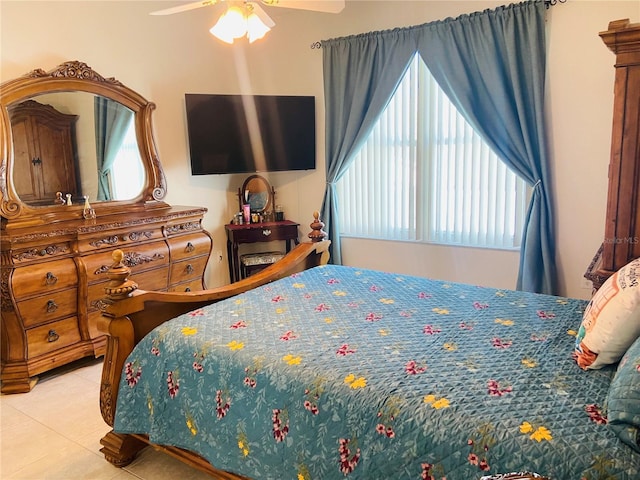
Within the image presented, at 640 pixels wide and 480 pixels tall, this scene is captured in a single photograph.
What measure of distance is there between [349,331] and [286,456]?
21.9 inches

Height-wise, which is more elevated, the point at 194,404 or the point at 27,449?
the point at 194,404

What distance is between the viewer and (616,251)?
2215 mm

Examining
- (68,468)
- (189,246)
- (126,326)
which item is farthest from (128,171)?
(68,468)

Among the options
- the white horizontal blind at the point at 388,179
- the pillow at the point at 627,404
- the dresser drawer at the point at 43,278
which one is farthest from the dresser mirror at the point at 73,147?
the pillow at the point at 627,404

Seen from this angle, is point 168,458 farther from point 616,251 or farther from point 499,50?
point 499,50

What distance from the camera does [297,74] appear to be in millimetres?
4430

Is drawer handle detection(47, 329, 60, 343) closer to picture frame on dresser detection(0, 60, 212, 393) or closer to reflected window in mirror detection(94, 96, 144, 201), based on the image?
picture frame on dresser detection(0, 60, 212, 393)

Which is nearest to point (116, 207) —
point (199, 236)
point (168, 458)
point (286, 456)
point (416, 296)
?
point (199, 236)

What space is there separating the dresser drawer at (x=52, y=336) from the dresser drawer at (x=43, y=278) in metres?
0.23

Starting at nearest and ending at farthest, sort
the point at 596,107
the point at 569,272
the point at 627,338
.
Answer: the point at 627,338, the point at 596,107, the point at 569,272

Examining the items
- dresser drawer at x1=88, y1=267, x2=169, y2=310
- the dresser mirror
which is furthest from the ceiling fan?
dresser drawer at x1=88, y1=267, x2=169, y2=310

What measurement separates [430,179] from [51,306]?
284 cm

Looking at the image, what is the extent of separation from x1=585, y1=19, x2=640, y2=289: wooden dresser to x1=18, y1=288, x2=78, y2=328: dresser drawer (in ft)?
9.71

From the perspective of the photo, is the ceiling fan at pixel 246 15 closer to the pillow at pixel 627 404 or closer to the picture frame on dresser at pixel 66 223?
the picture frame on dresser at pixel 66 223
